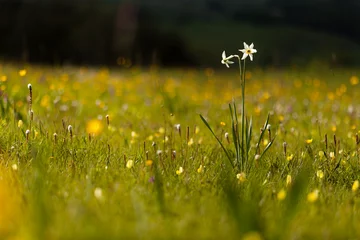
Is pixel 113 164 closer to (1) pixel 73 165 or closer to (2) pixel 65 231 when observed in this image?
(1) pixel 73 165

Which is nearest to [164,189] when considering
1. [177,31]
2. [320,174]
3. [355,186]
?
[320,174]

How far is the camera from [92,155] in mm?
3781

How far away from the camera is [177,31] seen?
24.3 metres

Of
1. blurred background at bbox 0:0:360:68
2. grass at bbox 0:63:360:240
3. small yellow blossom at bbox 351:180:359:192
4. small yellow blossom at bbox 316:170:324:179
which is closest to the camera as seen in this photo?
grass at bbox 0:63:360:240

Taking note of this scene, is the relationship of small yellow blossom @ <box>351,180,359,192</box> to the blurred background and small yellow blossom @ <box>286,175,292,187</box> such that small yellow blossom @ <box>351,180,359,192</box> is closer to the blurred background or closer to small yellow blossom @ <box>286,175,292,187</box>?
small yellow blossom @ <box>286,175,292,187</box>

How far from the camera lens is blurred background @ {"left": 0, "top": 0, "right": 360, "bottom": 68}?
67.9 ft

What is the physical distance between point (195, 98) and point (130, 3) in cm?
370

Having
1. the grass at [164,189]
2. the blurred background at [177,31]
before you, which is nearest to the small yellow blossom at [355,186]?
the grass at [164,189]

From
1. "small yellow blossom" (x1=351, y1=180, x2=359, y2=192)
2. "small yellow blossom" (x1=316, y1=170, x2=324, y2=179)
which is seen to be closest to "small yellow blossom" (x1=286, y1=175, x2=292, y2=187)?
"small yellow blossom" (x1=316, y1=170, x2=324, y2=179)

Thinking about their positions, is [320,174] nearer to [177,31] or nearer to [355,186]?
[355,186]

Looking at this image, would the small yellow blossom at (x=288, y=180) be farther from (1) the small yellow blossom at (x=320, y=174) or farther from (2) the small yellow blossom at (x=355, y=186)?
(2) the small yellow blossom at (x=355, y=186)

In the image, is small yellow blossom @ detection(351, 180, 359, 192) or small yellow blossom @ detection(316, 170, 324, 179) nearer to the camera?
small yellow blossom @ detection(351, 180, 359, 192)

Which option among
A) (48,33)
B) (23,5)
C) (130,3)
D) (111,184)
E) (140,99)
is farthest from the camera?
(23,5)

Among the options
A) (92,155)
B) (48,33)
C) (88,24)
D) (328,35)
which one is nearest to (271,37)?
(328,35)
